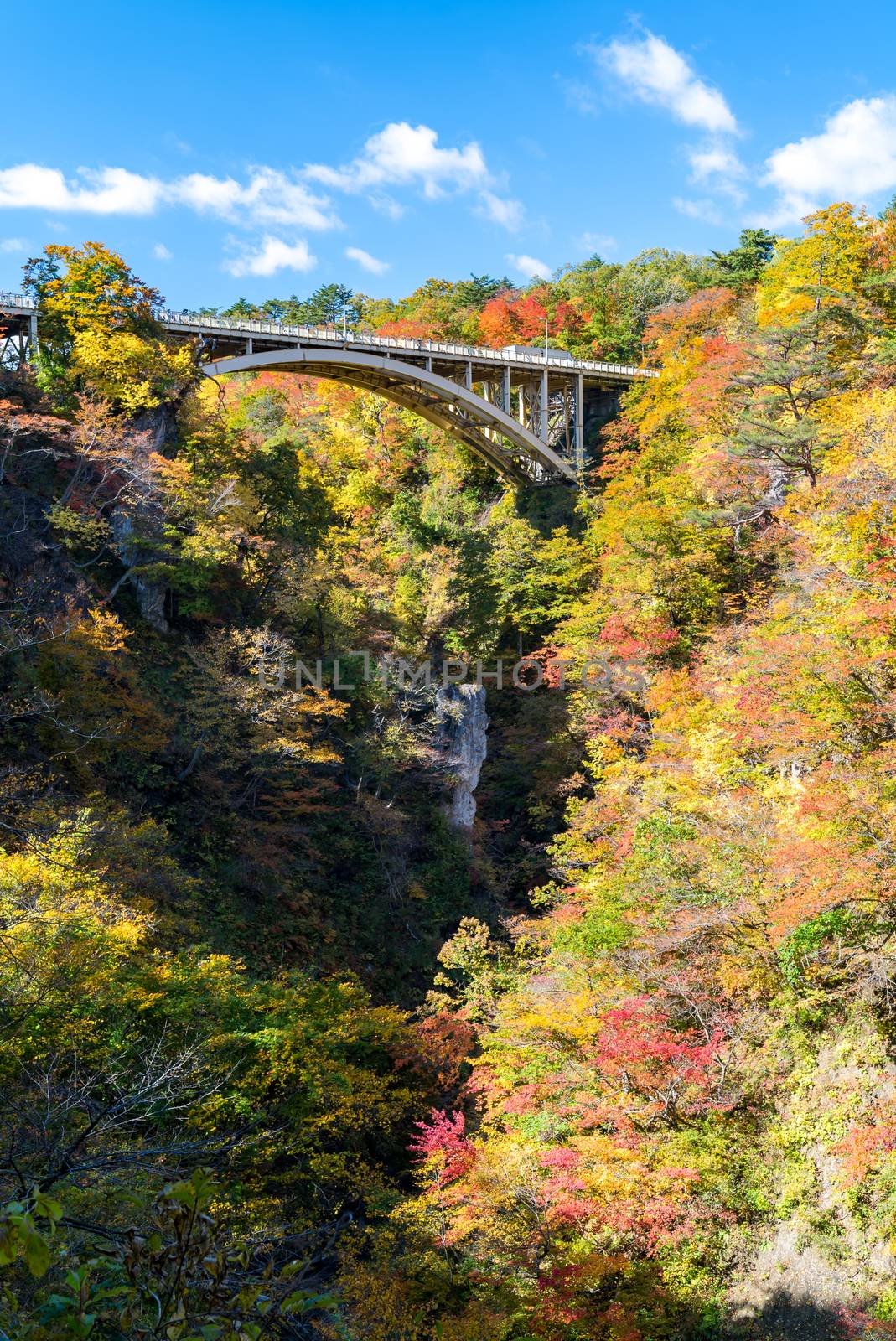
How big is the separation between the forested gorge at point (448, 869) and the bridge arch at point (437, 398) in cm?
308

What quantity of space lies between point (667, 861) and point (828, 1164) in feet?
14.7

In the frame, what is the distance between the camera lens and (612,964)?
1294cm

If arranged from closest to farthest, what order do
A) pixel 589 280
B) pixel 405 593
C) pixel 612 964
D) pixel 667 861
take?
pixel 612 964 < pixel 667 861 < pixel 405 593 < pixel 589 280

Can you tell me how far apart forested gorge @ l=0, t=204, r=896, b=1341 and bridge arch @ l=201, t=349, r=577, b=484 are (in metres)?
3.08

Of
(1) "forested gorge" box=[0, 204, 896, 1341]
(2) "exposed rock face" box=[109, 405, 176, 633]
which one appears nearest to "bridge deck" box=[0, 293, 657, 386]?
(1) "forested gorge" box=[0, 204, 896, 1341]

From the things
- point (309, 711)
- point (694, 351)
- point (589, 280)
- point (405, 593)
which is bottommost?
point (309, 711)

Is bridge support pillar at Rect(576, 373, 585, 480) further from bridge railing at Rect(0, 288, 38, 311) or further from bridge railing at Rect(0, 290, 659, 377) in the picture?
bridge railing at Rect(0, 288, 38, 311)

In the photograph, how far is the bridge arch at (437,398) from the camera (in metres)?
26.8

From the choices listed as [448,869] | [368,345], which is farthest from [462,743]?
[368,345]

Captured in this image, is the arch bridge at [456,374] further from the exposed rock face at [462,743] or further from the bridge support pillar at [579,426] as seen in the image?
the exposed rock face at [462,743]

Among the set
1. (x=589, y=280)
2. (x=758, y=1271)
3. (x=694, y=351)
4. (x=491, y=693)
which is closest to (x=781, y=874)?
(x=758, y=1271)

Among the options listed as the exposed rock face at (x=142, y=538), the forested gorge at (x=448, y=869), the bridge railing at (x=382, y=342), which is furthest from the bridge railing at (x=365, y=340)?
the exposed rock face at (x=142, y=538)

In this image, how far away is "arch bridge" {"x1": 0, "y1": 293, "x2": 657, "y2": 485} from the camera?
25594 mm

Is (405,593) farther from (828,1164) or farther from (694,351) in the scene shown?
(828,1164)
